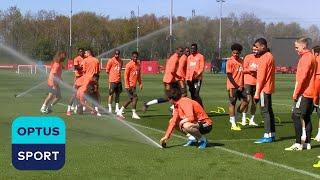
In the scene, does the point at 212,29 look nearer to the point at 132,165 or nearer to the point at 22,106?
the point at 22,106

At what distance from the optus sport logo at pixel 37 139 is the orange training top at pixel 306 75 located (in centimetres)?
604

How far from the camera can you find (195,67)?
1788cm

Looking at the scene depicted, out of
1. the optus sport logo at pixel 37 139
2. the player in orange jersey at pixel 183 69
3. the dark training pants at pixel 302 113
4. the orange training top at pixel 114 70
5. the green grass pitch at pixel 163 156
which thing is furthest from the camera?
the orange training top at pixel 114 70

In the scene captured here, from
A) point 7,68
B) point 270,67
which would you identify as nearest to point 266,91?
point 270,67

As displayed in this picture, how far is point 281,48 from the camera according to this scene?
285 feet

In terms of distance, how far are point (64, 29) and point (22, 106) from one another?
72.0 metres

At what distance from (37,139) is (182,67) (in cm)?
1144

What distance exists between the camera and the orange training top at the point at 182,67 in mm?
17875

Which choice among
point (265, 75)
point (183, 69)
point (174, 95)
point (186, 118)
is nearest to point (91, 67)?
point (183, 69)

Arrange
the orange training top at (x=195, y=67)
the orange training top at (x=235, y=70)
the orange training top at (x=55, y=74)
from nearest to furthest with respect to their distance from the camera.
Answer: the orange training top at (x=235, y=70) → the orange training top at (x=195, y=67) → the orange training top at (x=55, y=74)

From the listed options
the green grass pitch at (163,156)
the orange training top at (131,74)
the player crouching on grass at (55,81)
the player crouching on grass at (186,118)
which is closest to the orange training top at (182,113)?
the player crouching on grass at (186,118)

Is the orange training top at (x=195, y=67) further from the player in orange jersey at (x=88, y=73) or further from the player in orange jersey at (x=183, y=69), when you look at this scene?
the player in orange jersey at (x=88, y=73)

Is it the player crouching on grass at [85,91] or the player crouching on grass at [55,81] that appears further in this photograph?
the player crouching on grass at [55,81]

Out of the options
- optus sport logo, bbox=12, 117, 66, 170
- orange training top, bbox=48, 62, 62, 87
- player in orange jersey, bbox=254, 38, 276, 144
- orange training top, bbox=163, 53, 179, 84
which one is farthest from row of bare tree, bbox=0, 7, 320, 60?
optus sport logo, bbox=12, 117, 66, 170
